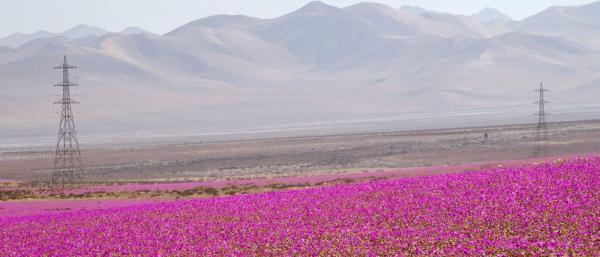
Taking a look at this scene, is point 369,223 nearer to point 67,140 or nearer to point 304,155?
point 304,155

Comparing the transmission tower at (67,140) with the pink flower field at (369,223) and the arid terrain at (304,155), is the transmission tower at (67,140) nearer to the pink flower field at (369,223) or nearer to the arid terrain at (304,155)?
the arid terrain at (304,155)

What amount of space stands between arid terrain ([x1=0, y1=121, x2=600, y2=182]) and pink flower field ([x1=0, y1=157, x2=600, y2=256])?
1025 inches

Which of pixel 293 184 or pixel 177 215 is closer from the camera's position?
pixel 177 215

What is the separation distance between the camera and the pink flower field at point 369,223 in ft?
45.9

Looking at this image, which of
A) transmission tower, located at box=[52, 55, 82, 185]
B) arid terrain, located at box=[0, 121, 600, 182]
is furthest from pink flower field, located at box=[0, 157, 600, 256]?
arid terrain, located at box=[0, 121, 600, 182]

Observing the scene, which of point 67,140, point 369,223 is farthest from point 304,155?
point 369,223

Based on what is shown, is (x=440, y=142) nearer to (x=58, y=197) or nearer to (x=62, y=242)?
(x=58, y=197)

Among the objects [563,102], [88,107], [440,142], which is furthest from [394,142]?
[88,107]

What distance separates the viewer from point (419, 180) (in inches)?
965

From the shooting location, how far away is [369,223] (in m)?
17.3

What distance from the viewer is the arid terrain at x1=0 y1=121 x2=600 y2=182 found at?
54.0 metres

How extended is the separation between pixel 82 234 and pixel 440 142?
52468 mm

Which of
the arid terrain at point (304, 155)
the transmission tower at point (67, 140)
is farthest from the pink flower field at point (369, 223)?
the arid terrain at point (304, 155)

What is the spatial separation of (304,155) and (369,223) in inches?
1883
